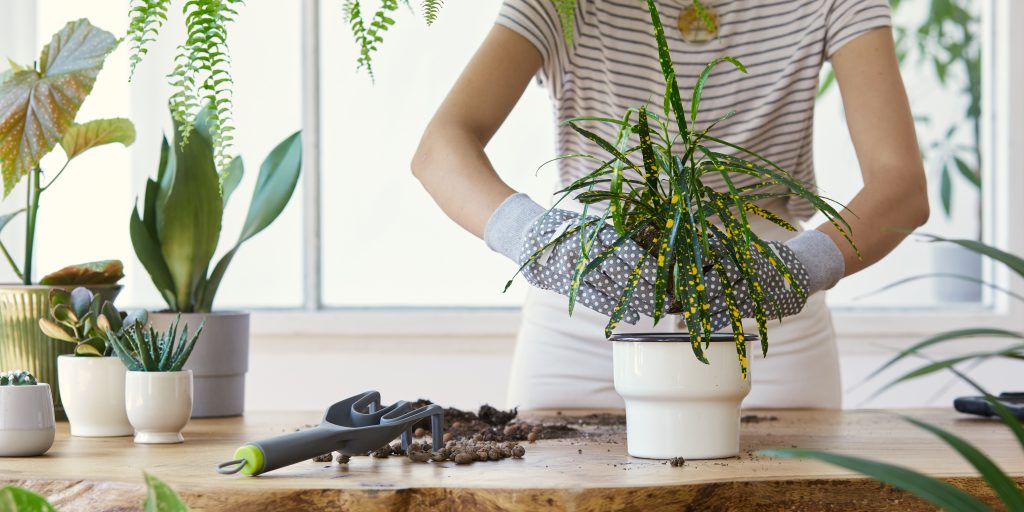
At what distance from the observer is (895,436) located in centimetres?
97

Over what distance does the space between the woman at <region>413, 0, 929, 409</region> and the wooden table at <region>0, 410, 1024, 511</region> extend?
44 cm

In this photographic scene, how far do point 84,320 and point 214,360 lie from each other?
20 centimetres

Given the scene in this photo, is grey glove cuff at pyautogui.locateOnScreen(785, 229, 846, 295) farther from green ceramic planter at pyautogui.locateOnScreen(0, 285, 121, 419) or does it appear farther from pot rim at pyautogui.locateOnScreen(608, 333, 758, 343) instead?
green ceramic planter at pyautogui.locateOnScreen(0, 285, 121, 419)

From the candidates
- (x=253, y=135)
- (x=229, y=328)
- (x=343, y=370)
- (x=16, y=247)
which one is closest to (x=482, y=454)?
(x=229, y=328)

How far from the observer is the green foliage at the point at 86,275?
118cm

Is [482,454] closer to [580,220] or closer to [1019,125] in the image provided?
[580,220]

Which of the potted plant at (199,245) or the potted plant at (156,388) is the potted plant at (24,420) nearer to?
the potted plant at (156,388)

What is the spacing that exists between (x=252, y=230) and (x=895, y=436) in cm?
81

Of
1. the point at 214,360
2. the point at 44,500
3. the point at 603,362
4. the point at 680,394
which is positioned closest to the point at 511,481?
the point at 680,394

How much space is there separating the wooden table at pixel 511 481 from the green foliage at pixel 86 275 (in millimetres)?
331

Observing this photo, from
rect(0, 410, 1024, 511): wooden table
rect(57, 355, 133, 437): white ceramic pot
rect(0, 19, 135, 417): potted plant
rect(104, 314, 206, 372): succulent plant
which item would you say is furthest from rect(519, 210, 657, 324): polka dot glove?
rect(0, 19, 135, 417): potted plant

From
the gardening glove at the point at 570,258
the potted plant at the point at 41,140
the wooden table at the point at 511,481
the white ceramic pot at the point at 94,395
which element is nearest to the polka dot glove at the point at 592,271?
the gardening glove at the point at 570,258

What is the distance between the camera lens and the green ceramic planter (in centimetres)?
116

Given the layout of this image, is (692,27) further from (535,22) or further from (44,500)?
(44,500)
